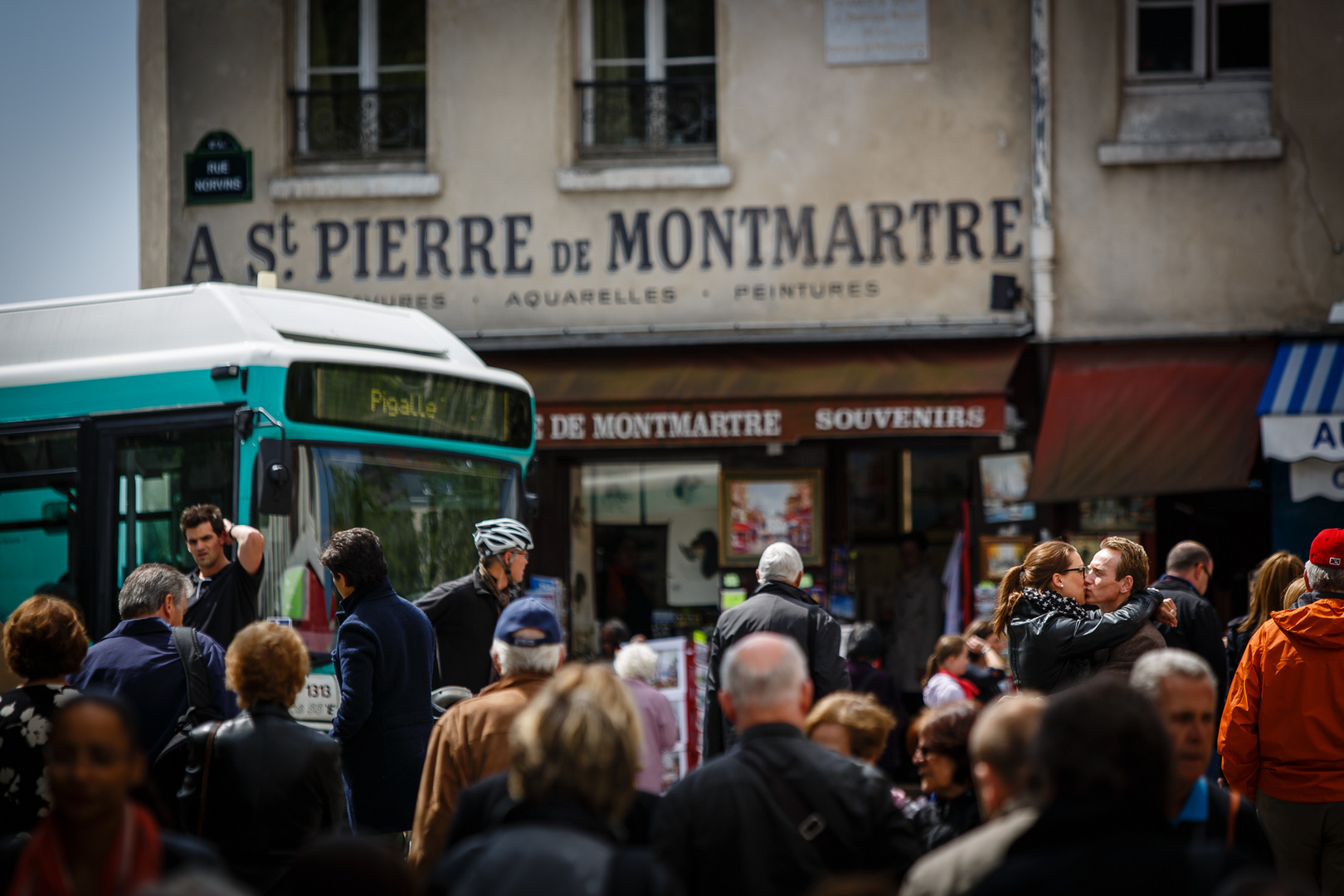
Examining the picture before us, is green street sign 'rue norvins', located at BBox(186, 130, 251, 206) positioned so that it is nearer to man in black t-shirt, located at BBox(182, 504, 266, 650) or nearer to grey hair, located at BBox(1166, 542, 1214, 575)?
man in black t-shirt, located at BBox(182, 504, 266, 650)

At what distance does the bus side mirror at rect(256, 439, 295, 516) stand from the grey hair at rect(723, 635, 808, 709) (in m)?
3.69

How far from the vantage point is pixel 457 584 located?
6617mm

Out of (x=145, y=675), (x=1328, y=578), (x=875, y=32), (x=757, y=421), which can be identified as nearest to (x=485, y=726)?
(x=145, y=675)

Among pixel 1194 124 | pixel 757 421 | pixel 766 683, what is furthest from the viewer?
pixel 1194 124

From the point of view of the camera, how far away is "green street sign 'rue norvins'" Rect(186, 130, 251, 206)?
1210cm

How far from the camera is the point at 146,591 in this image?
516cm

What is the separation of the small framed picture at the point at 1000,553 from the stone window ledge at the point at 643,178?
3634 mm

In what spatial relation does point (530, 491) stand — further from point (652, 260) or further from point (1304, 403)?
point (1304, 403)

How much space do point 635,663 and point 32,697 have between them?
5283 mm

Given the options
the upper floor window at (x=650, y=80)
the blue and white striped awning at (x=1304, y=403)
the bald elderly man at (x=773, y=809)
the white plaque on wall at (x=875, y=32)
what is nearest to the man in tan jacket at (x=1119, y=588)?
the bald elderly man at (x=773, y=809)

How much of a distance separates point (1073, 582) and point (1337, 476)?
5.61 m

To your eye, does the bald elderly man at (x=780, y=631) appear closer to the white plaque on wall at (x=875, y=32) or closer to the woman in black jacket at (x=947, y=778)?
the woman in black jacket at (x=947, y=778)

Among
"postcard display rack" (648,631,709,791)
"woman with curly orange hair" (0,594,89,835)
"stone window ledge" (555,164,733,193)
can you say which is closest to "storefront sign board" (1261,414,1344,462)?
"postcard display rack" (648,631,709,791)

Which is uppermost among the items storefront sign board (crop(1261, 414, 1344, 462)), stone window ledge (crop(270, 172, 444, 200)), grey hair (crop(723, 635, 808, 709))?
stone window ledge (crop(270, 172, 444, 200))
